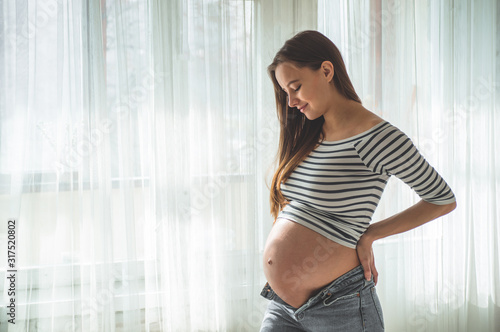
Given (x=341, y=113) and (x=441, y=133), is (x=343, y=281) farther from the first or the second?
(x=441, y=133)

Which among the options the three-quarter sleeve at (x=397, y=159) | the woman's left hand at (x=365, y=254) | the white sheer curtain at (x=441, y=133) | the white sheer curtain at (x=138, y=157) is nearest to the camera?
the three-quarter sleeve at (x=397, y=159)

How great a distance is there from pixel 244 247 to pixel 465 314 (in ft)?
3.79

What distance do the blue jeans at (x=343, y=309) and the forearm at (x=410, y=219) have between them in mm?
92

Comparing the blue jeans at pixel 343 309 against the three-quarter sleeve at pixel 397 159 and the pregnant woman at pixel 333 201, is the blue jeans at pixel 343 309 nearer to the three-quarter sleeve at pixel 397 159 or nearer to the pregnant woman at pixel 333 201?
the pregnant woman at pixel 333 201

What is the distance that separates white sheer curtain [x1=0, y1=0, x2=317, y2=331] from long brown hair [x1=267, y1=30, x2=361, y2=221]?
0.56 meters

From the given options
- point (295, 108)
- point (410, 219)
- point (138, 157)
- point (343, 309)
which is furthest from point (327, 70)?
point (138, 157)

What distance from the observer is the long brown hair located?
104cm

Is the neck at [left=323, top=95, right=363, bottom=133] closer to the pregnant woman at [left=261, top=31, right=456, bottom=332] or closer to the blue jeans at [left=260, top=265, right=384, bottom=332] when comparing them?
the pregnant woman at [left=261, top=31, right=456, bottom=332]

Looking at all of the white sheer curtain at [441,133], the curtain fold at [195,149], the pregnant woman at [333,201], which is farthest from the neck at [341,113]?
the white sheer curtain at [441,133]

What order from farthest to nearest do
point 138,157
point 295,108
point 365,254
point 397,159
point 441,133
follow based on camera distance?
point 441,133 < point 138,157 < point 295,108 < point 365,254 < point 397,159

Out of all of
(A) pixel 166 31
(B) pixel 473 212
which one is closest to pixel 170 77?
(A) pixel 166 31

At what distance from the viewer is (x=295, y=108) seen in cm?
117

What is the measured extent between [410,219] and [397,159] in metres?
0.21

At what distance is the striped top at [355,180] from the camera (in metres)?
0.91
